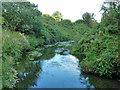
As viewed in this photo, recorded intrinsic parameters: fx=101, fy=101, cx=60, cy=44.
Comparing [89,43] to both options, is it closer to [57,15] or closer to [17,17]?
[17,17]

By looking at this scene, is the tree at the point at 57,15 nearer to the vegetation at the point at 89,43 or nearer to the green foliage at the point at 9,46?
the vegetation at the point at 89,43

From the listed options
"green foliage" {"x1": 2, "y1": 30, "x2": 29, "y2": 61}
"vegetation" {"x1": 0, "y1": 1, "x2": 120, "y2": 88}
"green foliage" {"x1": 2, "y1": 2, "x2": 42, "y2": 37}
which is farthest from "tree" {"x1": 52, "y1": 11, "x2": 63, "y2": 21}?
"green foliage" {"x1": 2, "y1": 30, "x2": 29, "y2": 61}

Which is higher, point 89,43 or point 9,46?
point 9,46

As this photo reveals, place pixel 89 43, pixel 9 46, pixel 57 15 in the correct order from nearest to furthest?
pixel 9 46, pixel 89 43, pixel 57 15

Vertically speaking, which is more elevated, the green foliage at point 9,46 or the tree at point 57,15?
the tree at point 57,15

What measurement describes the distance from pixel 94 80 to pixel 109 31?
437 cm

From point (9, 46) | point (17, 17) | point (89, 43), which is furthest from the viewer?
point (17, 17)

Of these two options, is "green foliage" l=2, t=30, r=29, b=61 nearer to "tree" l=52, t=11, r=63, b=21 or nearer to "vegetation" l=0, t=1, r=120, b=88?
"vegetation" l=0, t=1, r=120, b=88

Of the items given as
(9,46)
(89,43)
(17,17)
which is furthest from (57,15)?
(9,46)

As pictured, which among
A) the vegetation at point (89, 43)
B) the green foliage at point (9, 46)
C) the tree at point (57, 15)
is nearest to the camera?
the vegetation at point (89, 43)

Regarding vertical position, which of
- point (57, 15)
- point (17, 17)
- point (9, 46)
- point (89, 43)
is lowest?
point (89, 43)

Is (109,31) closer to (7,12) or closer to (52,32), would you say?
(7,12)

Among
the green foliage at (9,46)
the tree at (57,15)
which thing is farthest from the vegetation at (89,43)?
the tree at (57,15)

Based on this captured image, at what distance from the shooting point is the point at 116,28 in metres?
7.29
